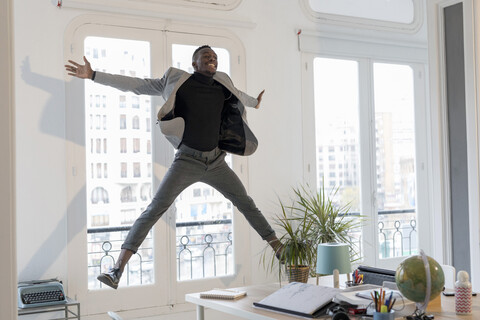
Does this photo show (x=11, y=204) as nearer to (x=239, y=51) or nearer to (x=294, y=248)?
(x=294, y=248)

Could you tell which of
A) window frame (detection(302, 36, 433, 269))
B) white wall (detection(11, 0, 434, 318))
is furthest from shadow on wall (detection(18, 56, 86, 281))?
window frame (detection(302, 36, 433, 269))

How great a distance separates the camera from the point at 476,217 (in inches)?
194

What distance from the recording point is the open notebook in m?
2.80

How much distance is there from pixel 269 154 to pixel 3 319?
4514 mm

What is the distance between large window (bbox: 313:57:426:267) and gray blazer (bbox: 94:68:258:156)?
5.79ft

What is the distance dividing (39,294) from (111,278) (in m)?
0.57

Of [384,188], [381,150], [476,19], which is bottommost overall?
[384,188]

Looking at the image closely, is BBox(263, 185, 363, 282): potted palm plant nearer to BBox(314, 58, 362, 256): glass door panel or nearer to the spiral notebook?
BBox(314, 58, 362, 256): glass door panel

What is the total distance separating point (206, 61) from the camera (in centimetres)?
496

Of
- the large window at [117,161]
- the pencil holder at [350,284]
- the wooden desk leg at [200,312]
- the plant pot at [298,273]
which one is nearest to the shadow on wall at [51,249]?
the large window at [117,161]

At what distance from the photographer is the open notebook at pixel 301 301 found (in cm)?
280

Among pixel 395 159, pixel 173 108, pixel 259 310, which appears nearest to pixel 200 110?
pixel 173 108

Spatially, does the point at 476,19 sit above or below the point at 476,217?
above

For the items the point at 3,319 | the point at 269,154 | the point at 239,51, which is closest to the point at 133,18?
the point at 239,51
